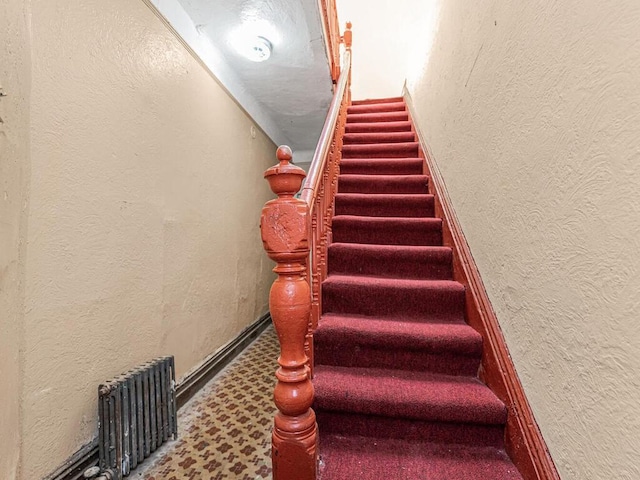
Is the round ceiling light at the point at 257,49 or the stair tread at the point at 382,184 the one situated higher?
the round ceiling light at the point at 257,49

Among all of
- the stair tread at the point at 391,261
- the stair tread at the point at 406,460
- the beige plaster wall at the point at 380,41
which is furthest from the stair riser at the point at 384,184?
the beige plaster wall at the point at 380,41

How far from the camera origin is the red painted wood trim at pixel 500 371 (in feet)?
3.27

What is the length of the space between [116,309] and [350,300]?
109cm

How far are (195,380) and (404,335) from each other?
147cm

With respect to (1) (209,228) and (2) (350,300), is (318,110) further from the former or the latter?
(2) (350,300)

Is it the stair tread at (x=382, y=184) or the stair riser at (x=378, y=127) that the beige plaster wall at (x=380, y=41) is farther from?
the stair tread at (x=382, y=184)

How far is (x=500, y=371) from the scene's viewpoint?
4.02ft

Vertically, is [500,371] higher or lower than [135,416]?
higher

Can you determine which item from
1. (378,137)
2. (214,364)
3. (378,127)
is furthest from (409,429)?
(378,127)

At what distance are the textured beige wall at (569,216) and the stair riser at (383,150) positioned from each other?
4.88ft

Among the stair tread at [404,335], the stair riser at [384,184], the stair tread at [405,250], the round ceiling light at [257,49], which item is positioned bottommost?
the stair tread at [404,335]

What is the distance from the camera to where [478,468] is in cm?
→ 108

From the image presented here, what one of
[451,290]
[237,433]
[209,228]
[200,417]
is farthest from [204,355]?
[451,290]

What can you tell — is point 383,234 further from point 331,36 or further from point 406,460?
point 331,36
